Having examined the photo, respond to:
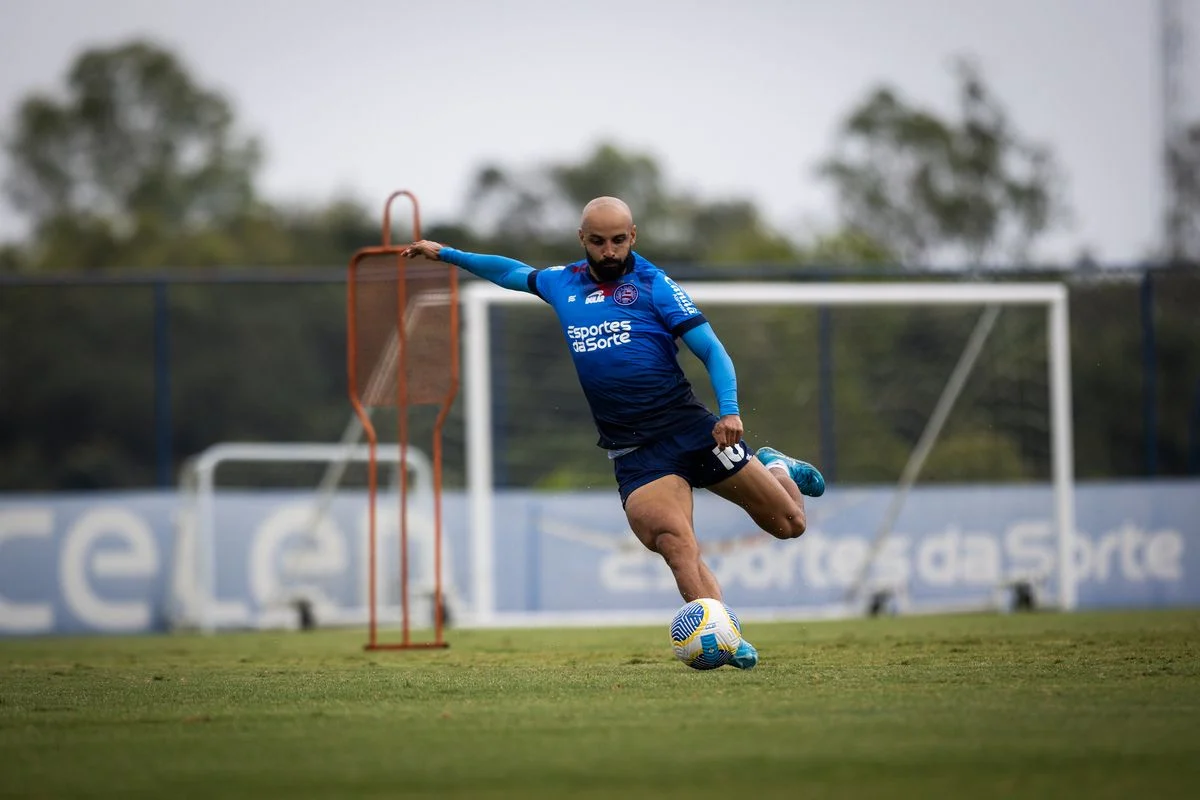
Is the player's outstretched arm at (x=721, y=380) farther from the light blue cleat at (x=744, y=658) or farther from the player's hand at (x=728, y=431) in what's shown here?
the light blue cleat at (x=744, y=658)

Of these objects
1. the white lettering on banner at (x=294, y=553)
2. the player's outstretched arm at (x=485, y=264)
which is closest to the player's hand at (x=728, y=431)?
the player's outstretched arm at (x=485, y=264)

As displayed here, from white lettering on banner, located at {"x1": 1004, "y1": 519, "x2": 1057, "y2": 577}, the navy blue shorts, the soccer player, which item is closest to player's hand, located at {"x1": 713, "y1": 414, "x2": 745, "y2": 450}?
the soccer player

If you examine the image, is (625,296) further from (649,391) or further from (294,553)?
(294,553)

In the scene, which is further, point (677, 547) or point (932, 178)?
point (932, 178)

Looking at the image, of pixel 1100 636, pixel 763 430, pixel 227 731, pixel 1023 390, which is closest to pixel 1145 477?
pixel 1023 390

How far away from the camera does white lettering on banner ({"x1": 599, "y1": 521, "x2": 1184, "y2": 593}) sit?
1730cm

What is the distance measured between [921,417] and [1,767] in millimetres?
18396

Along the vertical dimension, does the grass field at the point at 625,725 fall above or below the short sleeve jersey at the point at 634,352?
below

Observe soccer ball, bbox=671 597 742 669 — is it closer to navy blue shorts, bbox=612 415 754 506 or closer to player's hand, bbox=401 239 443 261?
navy blue shorts, bbox=612 415 754 506

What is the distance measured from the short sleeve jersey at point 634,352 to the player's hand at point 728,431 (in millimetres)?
427

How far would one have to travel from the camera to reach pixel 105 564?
55.6 ft

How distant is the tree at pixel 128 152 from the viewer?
1928 inches

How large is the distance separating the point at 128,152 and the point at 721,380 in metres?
46.2

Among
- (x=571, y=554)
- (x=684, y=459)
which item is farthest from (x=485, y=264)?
(x=571, y=554)
